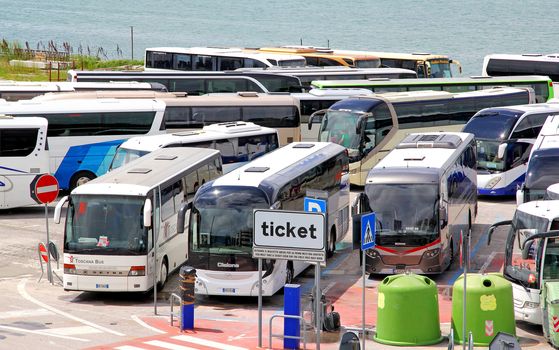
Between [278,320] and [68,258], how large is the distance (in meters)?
4.56

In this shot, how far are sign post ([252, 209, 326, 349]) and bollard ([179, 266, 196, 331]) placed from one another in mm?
2262

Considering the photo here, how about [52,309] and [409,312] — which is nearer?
[409,312]

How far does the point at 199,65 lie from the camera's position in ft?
192

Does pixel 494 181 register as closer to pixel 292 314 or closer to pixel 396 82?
pixel 396 82

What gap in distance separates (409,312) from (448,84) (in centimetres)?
2739

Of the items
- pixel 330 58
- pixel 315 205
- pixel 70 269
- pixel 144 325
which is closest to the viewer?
pixel 315 205

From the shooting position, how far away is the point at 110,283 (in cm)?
2370

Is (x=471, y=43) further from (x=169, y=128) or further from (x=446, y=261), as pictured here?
(x=446, y=261)

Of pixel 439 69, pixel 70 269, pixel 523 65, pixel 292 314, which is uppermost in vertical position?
pixel 523 65

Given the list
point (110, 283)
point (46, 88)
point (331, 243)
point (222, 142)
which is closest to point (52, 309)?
point (110, 283)

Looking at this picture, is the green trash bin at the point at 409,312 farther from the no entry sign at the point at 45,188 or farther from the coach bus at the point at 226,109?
the coach bus at the point at 226,109

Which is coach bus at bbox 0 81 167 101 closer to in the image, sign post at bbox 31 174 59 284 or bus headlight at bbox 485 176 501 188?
bus headlight at bbox 485 176 501 188

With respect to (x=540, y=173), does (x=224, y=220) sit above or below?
below

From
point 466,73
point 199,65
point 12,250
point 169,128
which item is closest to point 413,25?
point 466,73
